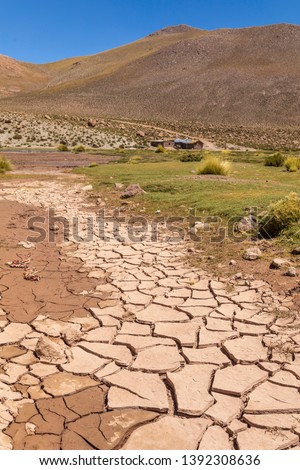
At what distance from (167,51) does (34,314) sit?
112 meters

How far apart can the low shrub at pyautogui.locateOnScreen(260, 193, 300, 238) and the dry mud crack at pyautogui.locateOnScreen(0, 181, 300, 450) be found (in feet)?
5.86

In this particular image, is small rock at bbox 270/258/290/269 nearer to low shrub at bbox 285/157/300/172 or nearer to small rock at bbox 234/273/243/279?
small rock at bbox 234/273/243/279

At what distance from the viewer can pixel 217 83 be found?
8394 cm

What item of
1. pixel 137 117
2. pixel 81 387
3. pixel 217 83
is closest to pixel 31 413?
pixel 81 387

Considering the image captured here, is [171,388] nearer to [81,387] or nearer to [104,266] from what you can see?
[81,387]

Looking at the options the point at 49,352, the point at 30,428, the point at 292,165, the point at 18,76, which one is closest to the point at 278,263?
the point at 49,352

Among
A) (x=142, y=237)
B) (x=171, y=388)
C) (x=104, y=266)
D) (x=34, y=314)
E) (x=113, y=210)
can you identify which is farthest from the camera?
(x=113, y=210)

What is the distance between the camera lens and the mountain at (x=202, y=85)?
237 feet

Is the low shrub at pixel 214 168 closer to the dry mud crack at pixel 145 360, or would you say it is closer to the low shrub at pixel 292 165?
the low shrub at pixel 292 165

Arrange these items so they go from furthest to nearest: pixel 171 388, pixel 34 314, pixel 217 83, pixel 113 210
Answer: pixel 217 83 → pixel 113 210 → pixel 34 314 → pixel 171 388

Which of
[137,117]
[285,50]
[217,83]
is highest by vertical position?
[285,50]

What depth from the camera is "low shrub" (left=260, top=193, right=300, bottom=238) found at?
276 inches
